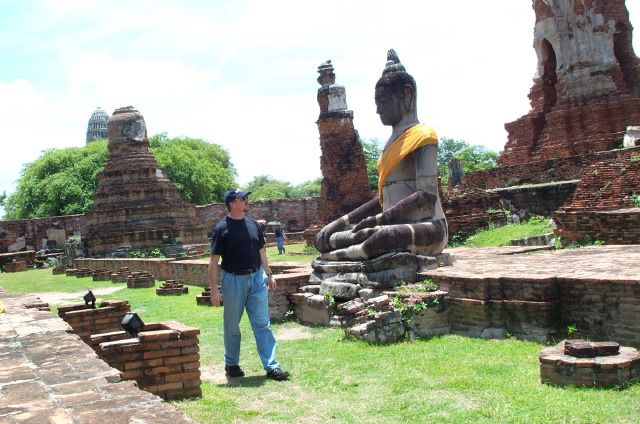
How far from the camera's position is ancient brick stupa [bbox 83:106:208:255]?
22.0 m

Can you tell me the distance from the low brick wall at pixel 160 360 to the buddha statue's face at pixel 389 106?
141 inches

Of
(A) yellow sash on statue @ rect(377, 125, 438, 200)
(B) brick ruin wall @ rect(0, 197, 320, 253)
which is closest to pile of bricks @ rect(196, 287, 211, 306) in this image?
(A) yellow sash on statue @ rect(377, 125, 438, 200)

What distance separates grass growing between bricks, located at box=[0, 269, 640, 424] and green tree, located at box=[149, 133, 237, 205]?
104ft

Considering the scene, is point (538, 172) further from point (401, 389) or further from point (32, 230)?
point (32, 230)

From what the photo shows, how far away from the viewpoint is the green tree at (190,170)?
37.9 metres

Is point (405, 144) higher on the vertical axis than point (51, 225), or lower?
lower

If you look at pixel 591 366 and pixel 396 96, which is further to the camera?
pixel 396 96

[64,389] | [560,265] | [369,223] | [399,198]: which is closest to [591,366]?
[560,265]

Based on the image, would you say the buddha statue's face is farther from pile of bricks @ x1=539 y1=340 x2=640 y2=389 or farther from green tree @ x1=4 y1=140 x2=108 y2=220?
green tree @ x1=4 y1=140 x2=108 y2=220

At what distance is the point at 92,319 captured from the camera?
227 inches

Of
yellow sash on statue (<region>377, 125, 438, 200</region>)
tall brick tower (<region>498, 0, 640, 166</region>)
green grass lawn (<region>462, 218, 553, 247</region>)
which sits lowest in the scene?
green grass lawn (<region>462, 218, 553, 247</region>)

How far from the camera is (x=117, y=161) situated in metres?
24.2

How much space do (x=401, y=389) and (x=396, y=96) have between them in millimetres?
3802

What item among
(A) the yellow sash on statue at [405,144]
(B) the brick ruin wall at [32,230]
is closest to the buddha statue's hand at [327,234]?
(A) the yellow sash on statue at [405,144]
